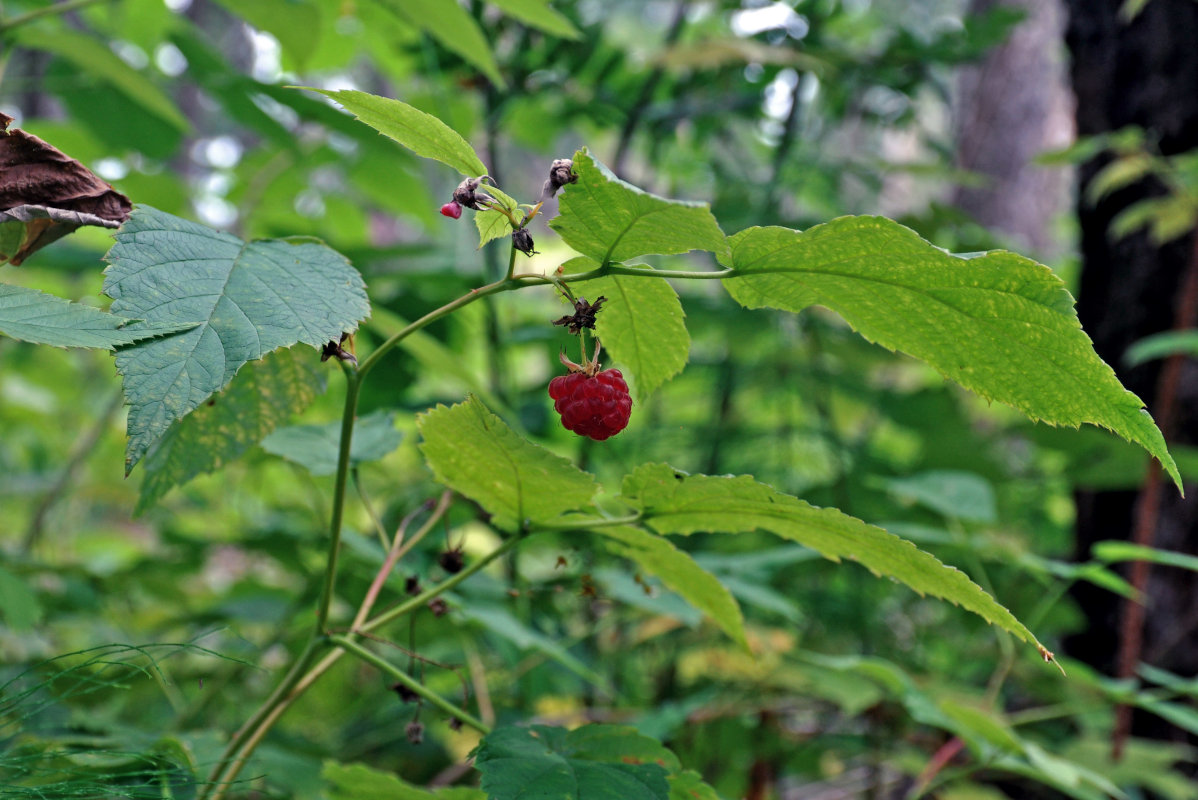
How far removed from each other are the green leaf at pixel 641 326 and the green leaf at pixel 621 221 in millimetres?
59

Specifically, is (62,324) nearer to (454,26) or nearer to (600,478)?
(454,26)

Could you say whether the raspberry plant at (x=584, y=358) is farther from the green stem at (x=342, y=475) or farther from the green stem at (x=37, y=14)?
the green stem at (x=37, y=14)

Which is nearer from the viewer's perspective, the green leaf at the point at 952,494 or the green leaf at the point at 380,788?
the green leaf at the point at 380,788

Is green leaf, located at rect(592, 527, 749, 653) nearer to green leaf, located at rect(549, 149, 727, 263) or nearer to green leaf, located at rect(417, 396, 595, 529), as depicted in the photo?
green leaf, located at rect(417, 396, 595, 529)

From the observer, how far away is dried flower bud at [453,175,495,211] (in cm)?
43

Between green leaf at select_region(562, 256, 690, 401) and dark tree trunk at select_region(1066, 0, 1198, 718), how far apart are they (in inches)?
53.2

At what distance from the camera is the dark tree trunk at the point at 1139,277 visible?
1.53 metres

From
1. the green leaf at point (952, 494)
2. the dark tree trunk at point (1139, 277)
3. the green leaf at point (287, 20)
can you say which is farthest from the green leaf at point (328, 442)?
the dark tree trunk at point (1139, 277)

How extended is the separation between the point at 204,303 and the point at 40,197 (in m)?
0.12

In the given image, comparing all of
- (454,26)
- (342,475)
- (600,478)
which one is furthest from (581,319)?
(600,478)

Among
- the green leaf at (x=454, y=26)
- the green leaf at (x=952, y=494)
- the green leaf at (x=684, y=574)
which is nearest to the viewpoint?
the green leaf at (x=684, y=574)

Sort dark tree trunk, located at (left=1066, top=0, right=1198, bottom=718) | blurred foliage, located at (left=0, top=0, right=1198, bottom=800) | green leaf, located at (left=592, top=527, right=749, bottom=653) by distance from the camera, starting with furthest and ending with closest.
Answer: dark tree trunk, located at (left=1066, top=0, right=1198, bottom=718), blurred foliage, located at (left=0, top=0, right=1198, bottom=800), green leaf, located at (left=592, top=527, right=749, bottom=653)

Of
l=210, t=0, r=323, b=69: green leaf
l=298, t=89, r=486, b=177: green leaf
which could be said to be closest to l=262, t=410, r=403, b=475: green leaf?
l=298, t=89, r=486, b=177: green leaf

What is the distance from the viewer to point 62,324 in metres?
0.40
